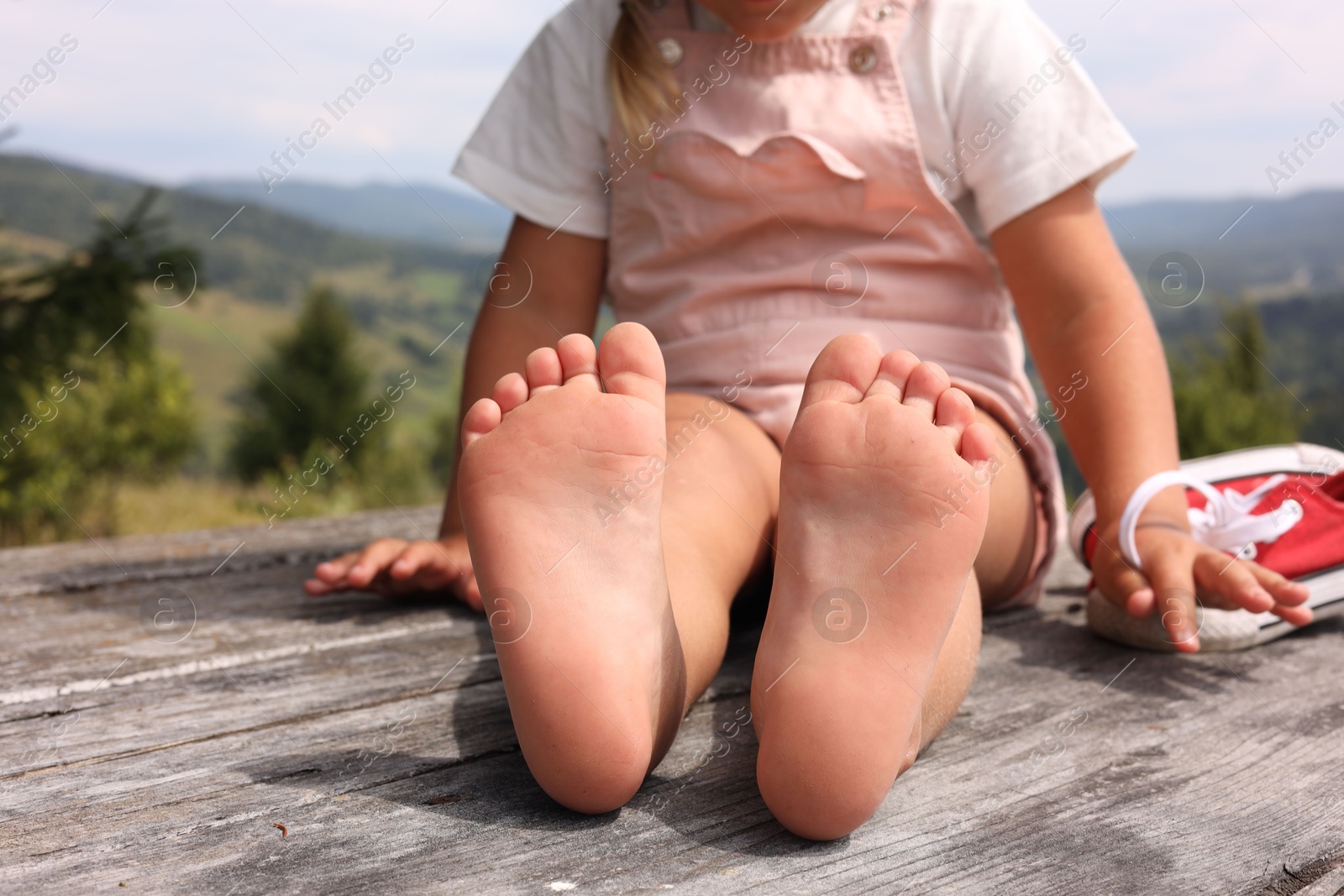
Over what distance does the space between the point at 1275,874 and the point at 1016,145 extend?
36.7 inches

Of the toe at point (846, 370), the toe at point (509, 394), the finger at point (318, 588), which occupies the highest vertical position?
A: the toe at point (509, 394)

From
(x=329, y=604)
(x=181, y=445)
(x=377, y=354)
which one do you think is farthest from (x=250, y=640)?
(x=377, y=354)

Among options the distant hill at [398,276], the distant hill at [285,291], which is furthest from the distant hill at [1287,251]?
the distant hill at [285,291]

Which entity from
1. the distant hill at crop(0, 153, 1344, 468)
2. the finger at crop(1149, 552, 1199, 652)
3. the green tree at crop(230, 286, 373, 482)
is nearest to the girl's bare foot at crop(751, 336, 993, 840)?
the finger at crop(1149, 552, 1199, 652)

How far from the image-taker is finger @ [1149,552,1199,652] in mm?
1172

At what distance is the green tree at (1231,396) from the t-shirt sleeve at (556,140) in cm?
2324

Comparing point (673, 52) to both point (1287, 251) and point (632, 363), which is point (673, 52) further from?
point (1287, 251)

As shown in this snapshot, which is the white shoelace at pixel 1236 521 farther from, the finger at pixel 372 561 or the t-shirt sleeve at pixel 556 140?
the finger at pixel 372 561

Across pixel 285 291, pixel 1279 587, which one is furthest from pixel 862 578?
pixel 285 291

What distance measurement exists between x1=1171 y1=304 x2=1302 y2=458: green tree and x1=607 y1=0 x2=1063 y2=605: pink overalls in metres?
23.1

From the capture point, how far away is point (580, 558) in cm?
93

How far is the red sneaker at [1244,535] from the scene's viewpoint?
136cm

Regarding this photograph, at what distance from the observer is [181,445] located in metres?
22.5

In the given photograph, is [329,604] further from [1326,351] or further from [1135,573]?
[1326,351]
